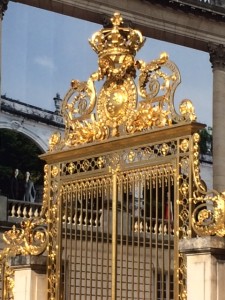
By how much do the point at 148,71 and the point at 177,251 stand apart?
8.72 feet

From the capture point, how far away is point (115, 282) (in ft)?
45.0

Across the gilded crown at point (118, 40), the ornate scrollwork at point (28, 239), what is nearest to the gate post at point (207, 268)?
the gilded crown at point (118, 40)

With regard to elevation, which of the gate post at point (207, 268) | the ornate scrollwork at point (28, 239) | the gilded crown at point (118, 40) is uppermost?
the gilded crown at point (118, 40)

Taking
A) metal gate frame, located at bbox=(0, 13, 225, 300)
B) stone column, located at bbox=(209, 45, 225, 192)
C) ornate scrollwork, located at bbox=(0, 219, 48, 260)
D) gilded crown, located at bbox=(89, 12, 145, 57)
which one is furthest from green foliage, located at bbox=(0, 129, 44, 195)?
gilded crown, located at bbox=(89, 12, 145, 57)

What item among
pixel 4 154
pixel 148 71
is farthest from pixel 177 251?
pixel 4 154

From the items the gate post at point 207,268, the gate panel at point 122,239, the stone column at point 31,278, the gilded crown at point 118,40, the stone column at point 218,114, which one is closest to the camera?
the gate post at point 207,268

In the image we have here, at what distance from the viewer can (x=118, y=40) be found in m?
14.5

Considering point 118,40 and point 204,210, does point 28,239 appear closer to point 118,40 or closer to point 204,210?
point 118,40

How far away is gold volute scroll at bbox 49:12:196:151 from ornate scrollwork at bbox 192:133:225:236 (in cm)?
68

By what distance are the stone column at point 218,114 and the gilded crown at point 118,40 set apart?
25186 millimetres

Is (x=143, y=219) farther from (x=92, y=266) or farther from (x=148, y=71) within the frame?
(x=148, y=71)

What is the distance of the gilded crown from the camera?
14398mm

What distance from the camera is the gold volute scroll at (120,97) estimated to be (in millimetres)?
13703

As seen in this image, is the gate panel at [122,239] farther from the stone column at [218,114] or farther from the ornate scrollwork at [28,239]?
the stone column at [218,114]
